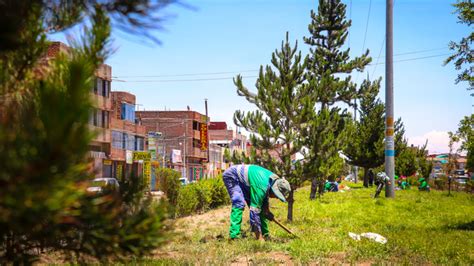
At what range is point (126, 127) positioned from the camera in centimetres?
4850

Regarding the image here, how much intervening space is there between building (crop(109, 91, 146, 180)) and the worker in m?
34.3

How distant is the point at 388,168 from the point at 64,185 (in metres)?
22.3

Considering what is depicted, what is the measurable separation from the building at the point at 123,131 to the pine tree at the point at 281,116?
31.3m

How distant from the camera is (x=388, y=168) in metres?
23.1

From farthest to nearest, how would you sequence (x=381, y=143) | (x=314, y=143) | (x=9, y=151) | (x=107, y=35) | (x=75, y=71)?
(x=381, y=143) < (x=314, y=143) < (x=107, y=35) < (x=75, y=71) < (x=9, y=151)

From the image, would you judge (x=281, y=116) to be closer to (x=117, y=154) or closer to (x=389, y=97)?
(x=389, y=97)

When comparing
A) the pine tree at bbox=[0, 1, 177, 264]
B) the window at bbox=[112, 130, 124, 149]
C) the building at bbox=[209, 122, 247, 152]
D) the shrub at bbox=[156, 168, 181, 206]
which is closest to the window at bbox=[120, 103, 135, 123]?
the window at bbox=[112, 130, 124, 149]

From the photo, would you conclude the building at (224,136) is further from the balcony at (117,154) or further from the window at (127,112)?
the balcony at (117,154)

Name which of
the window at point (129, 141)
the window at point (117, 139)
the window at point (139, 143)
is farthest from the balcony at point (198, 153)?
the window at point (117, 139)

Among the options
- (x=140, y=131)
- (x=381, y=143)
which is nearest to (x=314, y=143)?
(x=381, y=143)

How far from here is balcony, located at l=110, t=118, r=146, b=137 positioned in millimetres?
45719

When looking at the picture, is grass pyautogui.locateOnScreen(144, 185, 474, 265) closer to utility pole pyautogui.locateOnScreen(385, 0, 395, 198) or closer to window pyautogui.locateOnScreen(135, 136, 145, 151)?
utility pole pyautogui.locateOnScreen(385, 0, 395, 198)

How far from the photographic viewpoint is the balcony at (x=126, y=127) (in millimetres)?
45719

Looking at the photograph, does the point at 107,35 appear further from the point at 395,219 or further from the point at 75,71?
the point at 395,219
